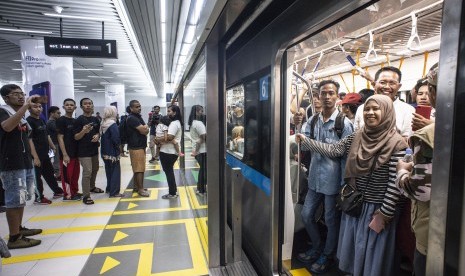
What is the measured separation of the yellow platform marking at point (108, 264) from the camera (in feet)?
8.71

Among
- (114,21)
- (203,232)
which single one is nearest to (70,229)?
(203,232)

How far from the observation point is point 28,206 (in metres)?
4.47

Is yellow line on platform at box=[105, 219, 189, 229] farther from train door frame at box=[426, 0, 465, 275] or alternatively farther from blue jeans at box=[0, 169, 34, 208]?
train door frame at box=[426, 0, 465, 275]

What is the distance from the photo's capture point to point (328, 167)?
2373mm

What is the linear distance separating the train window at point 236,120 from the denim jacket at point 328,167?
87cm

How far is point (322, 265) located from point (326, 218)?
41 cm

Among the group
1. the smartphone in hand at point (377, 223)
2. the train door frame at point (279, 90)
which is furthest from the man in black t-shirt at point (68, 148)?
the smartphone in hand at point (377, 223)

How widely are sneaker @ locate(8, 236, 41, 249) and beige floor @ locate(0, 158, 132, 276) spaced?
0.04 metres

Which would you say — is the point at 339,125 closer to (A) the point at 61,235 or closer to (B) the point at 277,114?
(B) the point at 277,114

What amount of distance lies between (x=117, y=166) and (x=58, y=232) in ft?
5.00

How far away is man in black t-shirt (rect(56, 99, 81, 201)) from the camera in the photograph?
4523mm

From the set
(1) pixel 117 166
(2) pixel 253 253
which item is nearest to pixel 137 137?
(1) pixel 117 166

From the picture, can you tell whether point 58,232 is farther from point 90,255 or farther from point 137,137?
point 137,137

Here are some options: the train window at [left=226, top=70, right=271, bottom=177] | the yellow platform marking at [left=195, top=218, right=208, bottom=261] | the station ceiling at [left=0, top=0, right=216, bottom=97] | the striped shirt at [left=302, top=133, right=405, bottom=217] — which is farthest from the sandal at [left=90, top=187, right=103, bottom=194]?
the striped shirt at [left=302, top=133, right=405, bottom=217]
